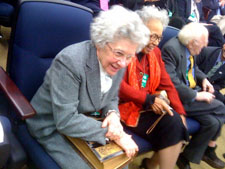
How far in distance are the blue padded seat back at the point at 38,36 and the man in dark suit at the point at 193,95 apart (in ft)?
2.90

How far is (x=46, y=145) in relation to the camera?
1.08 metres

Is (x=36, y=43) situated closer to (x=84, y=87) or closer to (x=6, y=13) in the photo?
(x=84, y=87)

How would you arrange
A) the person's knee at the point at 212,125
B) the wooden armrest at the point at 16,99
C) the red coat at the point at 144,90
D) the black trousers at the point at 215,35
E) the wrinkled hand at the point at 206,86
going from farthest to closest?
the black trousers at the point at 215,35 → the wrinkled hand at the point at 206,86 → the person's knee at the point at 212,125 → the red coat at the point at 144,90 → the wooden armrest at the point at 16,99

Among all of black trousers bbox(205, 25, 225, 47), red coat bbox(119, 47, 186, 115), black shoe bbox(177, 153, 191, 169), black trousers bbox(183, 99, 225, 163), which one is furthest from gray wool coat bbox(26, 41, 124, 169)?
black trousers bbox(205, 25, 225, 47)

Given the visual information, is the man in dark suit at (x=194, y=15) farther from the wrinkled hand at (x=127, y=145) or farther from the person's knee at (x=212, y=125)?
the wrinkled hand at (x=127, y=145)

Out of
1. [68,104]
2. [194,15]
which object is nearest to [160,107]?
[68,104]

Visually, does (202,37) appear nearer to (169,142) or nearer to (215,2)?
(169,142)

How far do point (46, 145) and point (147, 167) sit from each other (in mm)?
1015

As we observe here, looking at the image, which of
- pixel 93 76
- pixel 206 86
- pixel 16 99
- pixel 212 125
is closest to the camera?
pixel 16 99

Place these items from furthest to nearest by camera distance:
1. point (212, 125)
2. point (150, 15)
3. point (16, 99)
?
point (212, 125) → point (150, 15) → point (16, 99)

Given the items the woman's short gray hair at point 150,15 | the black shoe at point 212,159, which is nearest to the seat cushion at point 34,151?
the woman's short gray hair at point 150,15

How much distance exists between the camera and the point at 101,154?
970 mm

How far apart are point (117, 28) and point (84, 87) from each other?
Answer: 31 cm

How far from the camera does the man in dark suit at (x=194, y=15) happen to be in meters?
2.66
